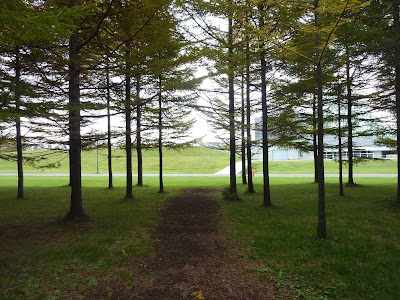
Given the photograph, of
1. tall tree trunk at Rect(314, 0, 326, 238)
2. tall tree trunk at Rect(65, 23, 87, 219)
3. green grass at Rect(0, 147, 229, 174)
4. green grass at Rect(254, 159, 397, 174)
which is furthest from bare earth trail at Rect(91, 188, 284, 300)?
green grass at Rect(254, 159, 397, 174)

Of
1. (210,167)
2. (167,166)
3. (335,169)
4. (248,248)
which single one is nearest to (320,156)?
(248,248)

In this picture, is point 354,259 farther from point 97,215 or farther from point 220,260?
point 97,215

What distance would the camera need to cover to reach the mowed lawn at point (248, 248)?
14.4ft

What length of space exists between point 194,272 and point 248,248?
1983 millimetres

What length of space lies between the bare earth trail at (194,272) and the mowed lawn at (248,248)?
289 millimetres

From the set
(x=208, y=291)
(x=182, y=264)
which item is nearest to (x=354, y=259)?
(x=208, y=291)

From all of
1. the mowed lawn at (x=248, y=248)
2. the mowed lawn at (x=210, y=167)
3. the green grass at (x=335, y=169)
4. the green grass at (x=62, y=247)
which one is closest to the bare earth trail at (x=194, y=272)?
the mowed lawn at (x=248, y=248)

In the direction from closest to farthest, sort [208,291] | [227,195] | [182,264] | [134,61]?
1. [208,291]
2. [182,264]
3. [134,61]
4. [227,195]

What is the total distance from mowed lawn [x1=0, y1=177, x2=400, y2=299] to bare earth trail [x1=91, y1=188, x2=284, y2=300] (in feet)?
0.95

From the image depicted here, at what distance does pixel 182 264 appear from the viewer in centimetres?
536

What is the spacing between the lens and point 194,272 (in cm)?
494

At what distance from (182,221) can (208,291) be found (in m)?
4.95

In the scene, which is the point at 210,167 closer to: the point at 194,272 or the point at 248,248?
the point at 248,248

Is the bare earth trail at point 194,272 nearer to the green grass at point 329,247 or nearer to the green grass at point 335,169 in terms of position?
the green grass at point 329,247
